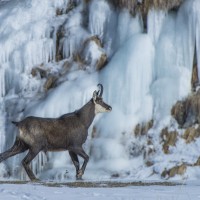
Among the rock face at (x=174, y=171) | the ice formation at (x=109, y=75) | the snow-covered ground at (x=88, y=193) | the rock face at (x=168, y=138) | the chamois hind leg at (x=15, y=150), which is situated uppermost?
the ice formation at (x=109, y=75)

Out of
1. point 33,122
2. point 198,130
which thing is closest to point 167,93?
point 198,130

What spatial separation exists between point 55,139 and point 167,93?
18.8 ft

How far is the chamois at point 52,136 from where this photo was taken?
12477 mm

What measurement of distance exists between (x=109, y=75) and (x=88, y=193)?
10.1 meters

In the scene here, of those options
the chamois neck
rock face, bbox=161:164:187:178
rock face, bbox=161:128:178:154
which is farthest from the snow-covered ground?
rock face, bbox=161:128:178:154

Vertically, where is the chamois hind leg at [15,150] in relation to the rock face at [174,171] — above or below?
above

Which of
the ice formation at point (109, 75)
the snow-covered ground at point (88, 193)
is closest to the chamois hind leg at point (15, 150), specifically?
the snow-covered ground at point (88, 193)

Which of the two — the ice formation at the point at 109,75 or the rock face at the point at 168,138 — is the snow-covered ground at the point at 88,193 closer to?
the ice formation at the point at 109,75

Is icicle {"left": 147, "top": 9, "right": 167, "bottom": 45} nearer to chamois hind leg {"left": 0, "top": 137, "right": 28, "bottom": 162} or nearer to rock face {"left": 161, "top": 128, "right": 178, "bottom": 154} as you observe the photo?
rock face {"left": 161, "top": 128, "right": 178, "bottom": 154}

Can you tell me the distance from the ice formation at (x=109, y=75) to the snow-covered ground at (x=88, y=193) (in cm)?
745

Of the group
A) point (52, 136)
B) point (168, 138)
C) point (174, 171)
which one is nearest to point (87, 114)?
point (52, 136)

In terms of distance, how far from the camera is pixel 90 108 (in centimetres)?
1355

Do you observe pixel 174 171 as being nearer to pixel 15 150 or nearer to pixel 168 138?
pixel 168 138

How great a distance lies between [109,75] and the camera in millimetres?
18641
